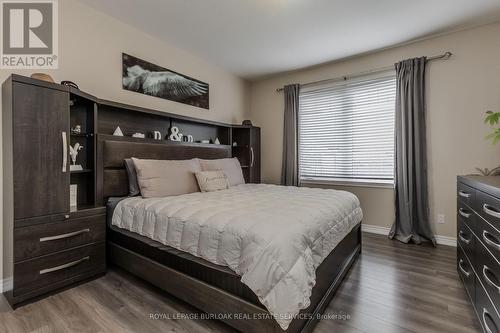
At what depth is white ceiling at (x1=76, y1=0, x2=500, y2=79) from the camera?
242 cm

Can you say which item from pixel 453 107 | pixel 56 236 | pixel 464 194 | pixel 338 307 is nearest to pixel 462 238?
pixel 464 194

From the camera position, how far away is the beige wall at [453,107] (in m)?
2.78

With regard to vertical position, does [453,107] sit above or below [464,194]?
above

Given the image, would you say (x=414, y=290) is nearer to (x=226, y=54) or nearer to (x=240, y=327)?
(x=240, y=327)

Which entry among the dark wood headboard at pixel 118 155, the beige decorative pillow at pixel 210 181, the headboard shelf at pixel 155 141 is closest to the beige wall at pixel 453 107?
the beige decorative pillow at pixel 210 181

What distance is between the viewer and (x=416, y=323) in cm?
155

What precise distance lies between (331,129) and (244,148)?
5.03ft

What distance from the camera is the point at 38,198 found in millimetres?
1821

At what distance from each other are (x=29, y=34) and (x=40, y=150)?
4.05 ft

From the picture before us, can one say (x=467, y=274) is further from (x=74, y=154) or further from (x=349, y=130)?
(x=74, y=154)

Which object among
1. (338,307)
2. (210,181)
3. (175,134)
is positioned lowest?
(338,307)

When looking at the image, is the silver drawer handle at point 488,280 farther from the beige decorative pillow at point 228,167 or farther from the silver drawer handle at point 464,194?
the beige decorative pillow at point 228,167

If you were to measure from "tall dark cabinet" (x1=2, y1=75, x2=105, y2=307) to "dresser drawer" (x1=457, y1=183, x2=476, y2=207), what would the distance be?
3.10m

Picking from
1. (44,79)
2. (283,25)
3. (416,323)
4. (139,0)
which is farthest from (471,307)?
(139,0)
